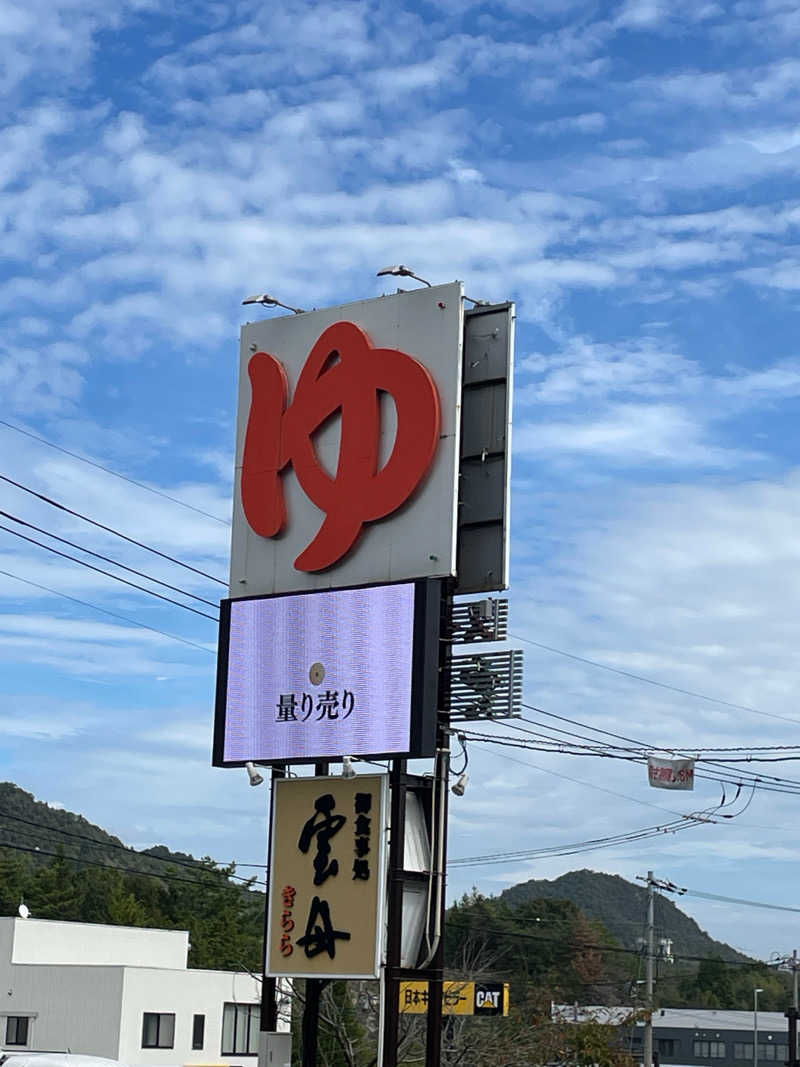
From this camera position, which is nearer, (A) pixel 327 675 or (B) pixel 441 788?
(B) pixel 441 788

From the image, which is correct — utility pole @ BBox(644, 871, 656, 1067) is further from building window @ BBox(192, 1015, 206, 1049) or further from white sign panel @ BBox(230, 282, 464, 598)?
white sign panel @ BBox(230, 282, 464, 598)

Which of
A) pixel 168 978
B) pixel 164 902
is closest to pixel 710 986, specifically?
pixel 164 902

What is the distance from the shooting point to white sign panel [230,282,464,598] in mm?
22438

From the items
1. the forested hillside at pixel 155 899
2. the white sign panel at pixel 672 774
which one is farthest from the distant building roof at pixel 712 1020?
the white sign panel at pixel 672 774

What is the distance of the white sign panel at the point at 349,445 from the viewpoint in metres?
22.4

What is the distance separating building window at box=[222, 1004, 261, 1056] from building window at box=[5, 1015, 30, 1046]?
612cm

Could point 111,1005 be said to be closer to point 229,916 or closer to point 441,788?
point 441,788

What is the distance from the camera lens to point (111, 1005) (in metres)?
46.6

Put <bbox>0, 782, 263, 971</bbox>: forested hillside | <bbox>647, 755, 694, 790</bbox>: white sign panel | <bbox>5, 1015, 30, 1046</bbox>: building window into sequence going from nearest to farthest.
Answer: <bbox>647, 755, 694, 790</bbox>: white sign panel
<bbox>5, 1015, 30, 1046</bbox>: building window
<bbox>0, 782, 263, 971</bbox>: forested hillside

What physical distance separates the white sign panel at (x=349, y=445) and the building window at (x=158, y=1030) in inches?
1069

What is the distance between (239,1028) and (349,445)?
32348mm

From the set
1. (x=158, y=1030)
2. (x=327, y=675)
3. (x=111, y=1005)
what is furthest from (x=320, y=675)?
(x=158, y=1030)

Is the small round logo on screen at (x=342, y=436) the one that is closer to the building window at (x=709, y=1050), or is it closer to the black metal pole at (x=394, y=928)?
the black metal pole at (x=394, y=928)

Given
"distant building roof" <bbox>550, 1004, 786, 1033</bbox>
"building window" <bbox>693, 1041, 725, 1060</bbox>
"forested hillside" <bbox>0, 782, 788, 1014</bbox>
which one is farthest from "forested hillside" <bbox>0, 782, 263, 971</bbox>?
"building window" <bbox>693, 1041, 725, 1060</bbox>
